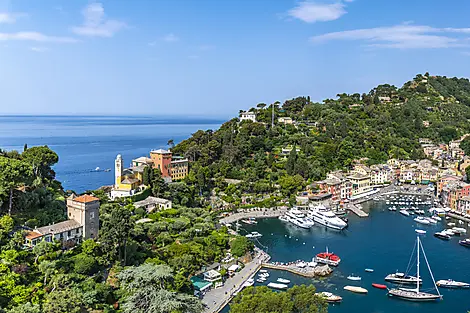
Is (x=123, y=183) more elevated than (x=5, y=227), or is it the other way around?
(x=5, y=227)

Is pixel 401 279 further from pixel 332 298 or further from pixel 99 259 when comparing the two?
pixel 99 259

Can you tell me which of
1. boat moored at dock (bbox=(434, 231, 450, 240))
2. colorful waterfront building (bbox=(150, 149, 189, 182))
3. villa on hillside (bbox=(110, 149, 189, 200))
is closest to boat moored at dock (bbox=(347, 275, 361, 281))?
boat moored at dock (bbox=(434, 231, 450, 240))

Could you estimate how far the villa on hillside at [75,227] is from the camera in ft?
67.2

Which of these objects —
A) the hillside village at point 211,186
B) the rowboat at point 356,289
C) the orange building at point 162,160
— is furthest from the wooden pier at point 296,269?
the orange building at point 162,160

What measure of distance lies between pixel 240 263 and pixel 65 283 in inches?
462

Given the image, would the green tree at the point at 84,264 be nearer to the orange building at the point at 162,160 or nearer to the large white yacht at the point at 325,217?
the large white yacht at the point at 325,217

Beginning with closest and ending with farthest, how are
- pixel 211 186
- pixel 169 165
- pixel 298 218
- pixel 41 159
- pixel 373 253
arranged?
pixel 373 253
pixel 41 159
pixel 298 218
pixel 169 165
pixel 211 186

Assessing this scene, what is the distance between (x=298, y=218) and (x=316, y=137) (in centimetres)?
2506

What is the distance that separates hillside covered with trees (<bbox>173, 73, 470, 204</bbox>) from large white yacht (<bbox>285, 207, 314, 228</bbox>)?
13.5 ft

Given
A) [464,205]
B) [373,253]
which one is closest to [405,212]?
[464,205]

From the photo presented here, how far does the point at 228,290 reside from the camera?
74.5 feet

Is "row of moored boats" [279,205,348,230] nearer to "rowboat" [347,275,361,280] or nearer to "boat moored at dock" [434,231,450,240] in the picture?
"boat moored at dock" [434,231,450,240]

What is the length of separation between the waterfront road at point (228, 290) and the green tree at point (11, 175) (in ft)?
38.1

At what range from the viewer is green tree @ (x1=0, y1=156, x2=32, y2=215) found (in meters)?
21.7
